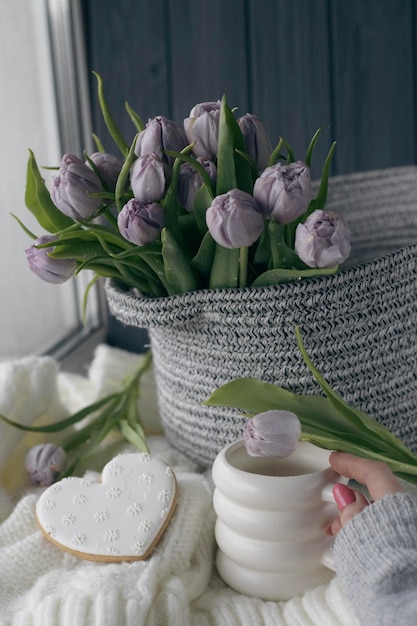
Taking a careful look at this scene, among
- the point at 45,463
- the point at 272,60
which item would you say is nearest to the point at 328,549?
the point at 45,463

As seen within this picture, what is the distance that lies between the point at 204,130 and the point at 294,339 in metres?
0.16

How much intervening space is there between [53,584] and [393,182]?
0.50 m

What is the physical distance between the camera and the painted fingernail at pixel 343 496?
458 mm

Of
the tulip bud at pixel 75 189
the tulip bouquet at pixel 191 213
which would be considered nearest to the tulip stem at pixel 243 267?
the tulip bouquet at pixel 191 213

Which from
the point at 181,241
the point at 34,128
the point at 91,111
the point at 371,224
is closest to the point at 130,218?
the point at 181,241

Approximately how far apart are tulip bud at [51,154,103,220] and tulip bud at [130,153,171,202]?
3 centimetres

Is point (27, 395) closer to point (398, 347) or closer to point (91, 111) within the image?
point (398, 347)

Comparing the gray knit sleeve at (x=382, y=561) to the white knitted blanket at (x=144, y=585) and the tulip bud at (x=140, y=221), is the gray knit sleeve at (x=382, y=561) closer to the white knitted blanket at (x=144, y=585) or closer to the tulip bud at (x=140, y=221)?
the white knitted blanket at (x=144, y=585)

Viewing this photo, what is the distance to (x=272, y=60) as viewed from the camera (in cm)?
123

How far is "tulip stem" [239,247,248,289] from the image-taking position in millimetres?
519

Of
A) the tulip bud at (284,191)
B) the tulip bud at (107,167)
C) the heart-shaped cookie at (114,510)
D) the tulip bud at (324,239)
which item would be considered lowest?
the heart-shaped cookie at (114,510)

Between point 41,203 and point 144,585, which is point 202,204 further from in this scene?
point 144,585

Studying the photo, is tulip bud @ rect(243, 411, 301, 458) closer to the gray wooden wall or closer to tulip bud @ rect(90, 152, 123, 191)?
tulip bud @ rect(90, 152, 123, 191)

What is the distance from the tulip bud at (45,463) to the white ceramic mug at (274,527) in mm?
167
